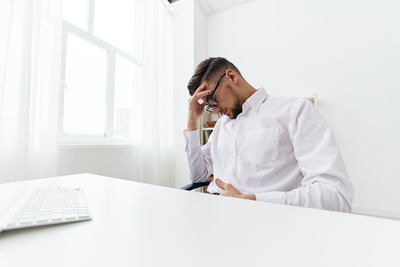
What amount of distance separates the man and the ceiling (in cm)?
246

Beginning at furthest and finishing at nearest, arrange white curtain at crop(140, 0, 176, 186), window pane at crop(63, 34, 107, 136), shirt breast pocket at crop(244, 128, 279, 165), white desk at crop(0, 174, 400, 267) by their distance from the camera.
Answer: white curtain at crop(140, 0, 176, 186)
window pane at crop(63, 34, 107, 136)
shirt breast pocket at crop(244, 128, 279, 165)
white desk at crop(0, 174, 400, 267)

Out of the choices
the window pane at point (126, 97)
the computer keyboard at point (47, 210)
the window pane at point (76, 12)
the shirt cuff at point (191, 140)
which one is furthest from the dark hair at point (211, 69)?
the window pane at point (76, 12)

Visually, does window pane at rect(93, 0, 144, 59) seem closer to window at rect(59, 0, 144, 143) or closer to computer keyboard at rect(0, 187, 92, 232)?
window at rect(59, 0, 144, 143)

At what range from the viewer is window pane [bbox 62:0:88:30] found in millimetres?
1592

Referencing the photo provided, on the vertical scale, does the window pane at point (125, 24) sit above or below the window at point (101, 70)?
above

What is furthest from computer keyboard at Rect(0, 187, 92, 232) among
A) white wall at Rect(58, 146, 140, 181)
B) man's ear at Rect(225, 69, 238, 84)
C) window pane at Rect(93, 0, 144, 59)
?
window pane at Rect(93, 0, 144, 59)

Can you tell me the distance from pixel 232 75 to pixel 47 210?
0.89 metres

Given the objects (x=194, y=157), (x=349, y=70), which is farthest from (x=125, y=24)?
(x=349, y=70)

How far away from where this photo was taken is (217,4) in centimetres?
290

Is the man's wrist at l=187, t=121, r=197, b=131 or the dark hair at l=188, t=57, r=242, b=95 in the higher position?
the dark hair at l=188, t=57, r=242, b=95

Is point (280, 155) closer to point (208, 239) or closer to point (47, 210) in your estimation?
point (208, 239)

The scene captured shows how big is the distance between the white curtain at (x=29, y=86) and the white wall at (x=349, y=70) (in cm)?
235

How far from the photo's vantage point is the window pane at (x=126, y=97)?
2.05 meters

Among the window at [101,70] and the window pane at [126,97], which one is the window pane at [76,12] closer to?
the window at [101,70]
